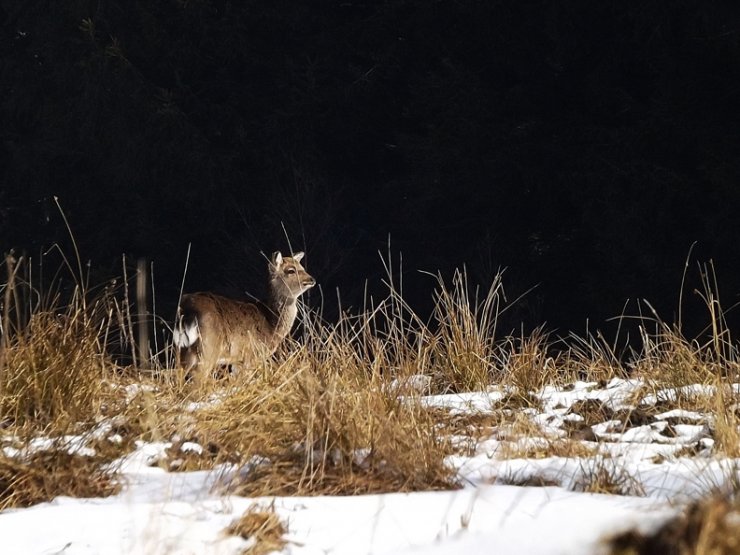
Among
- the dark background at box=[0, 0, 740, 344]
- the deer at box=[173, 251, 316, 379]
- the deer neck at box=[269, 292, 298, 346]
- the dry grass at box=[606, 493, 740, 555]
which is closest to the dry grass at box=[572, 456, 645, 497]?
the dry grass at box=[606, 493, 740, 555]

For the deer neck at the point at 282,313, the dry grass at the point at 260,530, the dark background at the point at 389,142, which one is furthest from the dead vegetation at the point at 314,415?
the dark background at the point at 389,142

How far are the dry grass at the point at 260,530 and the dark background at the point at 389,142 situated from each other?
1436 cm

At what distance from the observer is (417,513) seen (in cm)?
358

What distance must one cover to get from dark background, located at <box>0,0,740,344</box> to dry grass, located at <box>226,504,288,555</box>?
14.4 metres

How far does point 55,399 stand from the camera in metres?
4.78

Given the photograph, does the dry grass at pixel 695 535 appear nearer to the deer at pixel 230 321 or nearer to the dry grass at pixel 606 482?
the dry grass at pixel 606 482

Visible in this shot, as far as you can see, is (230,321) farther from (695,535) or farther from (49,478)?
(695,535)

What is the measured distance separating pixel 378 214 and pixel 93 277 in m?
5.75

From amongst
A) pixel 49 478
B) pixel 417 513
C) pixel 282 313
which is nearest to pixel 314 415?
pixel 417 513

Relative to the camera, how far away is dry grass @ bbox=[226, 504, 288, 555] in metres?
3.36

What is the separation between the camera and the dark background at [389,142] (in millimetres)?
19109

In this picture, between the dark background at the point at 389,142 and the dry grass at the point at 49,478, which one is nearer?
the dry grass at the point at 49,478

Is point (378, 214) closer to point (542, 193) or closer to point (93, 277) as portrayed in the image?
point (542, 193)

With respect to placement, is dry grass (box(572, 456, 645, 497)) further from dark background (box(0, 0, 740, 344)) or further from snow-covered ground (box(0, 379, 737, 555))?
dark background (box(0, 0, 740, 344))
